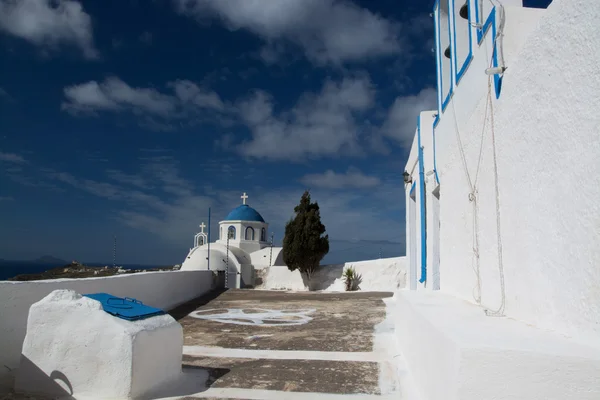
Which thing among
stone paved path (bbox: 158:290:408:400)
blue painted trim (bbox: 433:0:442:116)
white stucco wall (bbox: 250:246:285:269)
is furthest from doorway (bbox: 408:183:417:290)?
white stucco wall (bbox: 250:246:285:269)

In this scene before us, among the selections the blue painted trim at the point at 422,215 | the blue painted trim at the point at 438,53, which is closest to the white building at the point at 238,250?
the blue painted trim at the point at 422,215

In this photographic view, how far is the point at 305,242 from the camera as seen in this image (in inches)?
833

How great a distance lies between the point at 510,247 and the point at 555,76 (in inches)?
59.2

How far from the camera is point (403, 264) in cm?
1784

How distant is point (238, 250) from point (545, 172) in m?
23.5

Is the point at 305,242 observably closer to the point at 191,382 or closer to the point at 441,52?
the point at 441,52

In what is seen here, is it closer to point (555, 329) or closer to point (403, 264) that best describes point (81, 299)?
point (555, 329)

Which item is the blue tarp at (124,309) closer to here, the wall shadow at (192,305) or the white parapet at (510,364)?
the white parapet at (510,364)

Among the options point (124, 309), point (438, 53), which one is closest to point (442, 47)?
point (438, 53)

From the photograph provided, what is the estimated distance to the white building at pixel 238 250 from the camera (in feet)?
75.9

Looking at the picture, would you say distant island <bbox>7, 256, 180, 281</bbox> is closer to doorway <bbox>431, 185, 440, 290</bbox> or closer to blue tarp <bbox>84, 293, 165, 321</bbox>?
blue tarp <bbox>84, 293, 165, 321</bbox>

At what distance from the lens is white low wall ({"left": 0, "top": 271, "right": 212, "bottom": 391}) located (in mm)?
5332

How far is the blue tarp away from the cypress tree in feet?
52.9

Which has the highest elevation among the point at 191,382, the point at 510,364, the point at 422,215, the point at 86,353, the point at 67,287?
the point at 422,215
